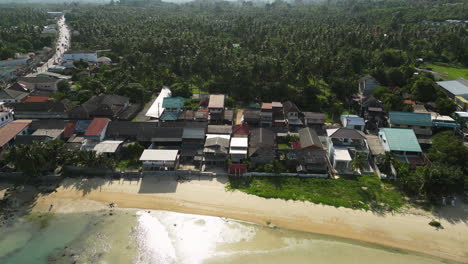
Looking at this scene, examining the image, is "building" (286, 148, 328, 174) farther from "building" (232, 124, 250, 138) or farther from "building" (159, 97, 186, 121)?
"building" (159, 97, 186, 121)

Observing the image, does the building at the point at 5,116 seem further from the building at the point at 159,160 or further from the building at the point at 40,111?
the building at the point at 159,160

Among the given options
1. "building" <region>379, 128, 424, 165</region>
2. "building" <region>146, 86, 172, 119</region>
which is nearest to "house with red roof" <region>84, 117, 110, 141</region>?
"building" <region>146, 86, 172, 119</region>

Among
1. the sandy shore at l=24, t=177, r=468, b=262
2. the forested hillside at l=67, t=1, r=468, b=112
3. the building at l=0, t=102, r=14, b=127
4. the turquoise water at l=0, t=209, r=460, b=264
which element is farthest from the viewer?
the forested hillside at l=67, t=1, r=468, b=112

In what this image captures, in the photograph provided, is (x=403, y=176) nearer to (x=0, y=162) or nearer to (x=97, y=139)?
(x=97, y=139)

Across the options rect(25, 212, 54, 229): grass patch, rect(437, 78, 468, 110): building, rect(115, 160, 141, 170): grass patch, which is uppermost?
rect(437, 78, 468, 110): building

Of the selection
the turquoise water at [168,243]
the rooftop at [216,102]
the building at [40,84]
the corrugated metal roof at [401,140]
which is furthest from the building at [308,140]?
the building at [40,84]

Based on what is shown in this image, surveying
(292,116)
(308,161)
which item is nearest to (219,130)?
(292,116)

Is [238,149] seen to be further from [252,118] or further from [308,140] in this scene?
[252,118]
